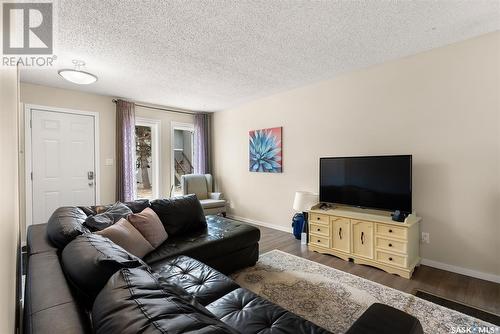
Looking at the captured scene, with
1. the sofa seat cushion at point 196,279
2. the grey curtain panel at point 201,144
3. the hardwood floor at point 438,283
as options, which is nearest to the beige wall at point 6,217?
the sofa seat cushion at point 196,279

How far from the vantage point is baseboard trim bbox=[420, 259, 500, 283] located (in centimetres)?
242

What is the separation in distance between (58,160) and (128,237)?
9.56 ft

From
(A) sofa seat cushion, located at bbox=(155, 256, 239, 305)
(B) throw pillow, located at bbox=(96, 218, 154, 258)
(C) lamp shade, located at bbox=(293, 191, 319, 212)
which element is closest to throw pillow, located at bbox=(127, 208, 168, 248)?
(B) throw pillow, located at bbox=(96, 218, 154, 258)

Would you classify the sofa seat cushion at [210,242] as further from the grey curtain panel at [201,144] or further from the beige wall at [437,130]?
the grey curtain panel at [201,144]

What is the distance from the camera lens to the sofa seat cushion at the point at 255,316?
1.24 metres

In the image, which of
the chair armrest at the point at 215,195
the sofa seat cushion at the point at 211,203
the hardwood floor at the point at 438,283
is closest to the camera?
the hardwood floor at the point at 438,283

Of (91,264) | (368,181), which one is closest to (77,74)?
(91,264)

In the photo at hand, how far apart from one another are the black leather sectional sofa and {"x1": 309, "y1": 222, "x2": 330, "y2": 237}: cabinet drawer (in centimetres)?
190

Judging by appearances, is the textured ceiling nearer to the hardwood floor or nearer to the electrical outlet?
the electrical outlet

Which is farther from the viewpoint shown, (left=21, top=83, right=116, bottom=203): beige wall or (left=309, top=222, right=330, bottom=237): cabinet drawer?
(left=21, top=83, right=116, bottom=203): beige wall

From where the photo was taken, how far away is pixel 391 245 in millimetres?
2650

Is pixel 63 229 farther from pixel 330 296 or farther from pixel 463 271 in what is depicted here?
pixel 463 271

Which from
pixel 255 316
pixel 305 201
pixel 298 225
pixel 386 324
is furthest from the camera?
pixel 298 225

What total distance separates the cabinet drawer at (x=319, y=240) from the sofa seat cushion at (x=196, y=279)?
6.10 feet
